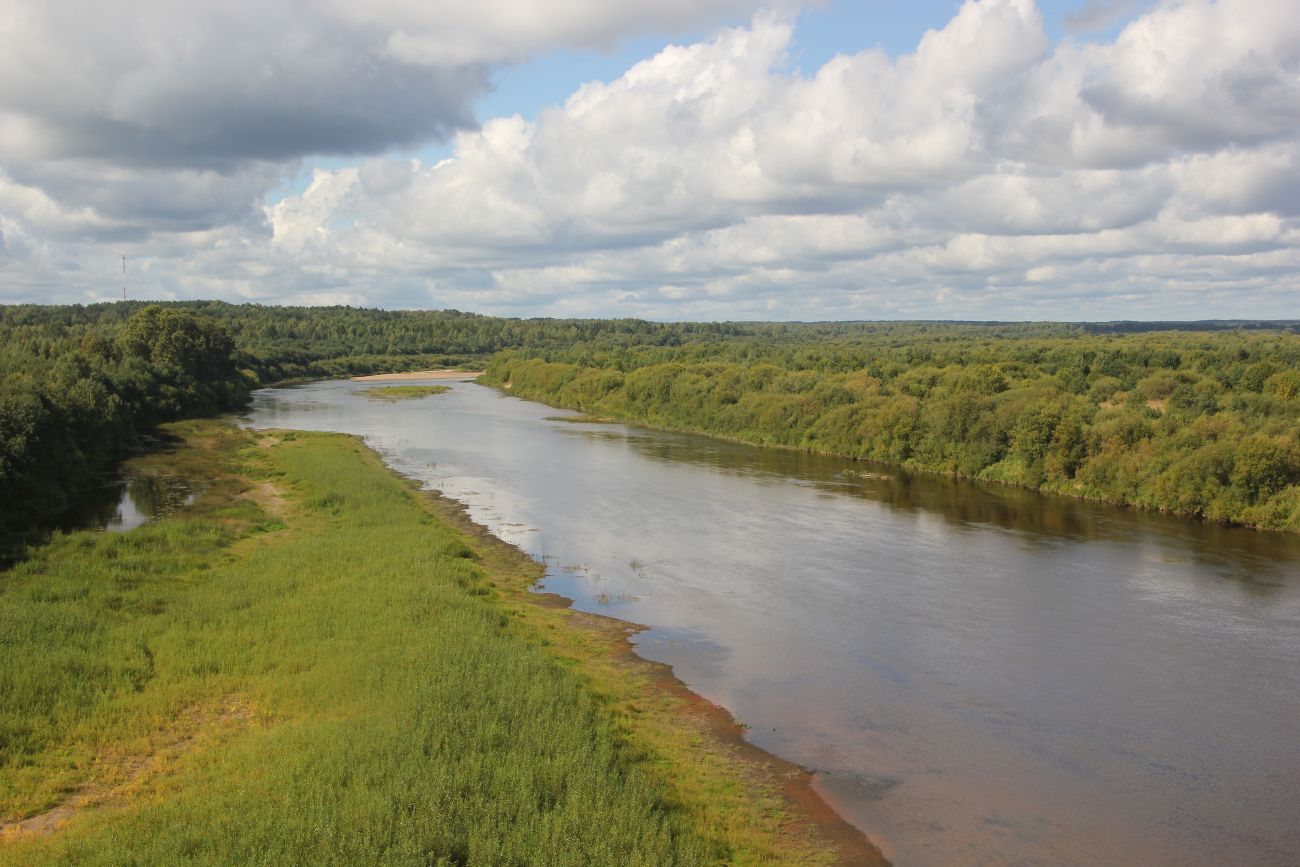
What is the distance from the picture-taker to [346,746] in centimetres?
1245

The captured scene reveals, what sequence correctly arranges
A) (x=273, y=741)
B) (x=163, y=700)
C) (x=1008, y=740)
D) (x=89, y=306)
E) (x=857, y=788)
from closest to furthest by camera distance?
(x=273, y=741) < (x=857, y=788) < (x=163, y=700) < (x=1008, y=740) < (x=89, y=306)

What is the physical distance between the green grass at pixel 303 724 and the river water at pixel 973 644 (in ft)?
12.8

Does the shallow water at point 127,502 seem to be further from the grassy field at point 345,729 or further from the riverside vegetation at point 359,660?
the grassy field at point 345,729

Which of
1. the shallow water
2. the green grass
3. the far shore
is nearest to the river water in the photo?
the green grass

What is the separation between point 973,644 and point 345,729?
46.3ft

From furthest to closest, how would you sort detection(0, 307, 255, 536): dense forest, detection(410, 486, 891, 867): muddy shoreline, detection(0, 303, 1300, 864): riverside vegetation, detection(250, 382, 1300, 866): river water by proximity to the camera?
detection(0, 307, 255, 536): dense forest
detection(250, 382, 1300, 866): river water
detection(410, 486, 891, 867): muddy shoreline
detection(0, 303, 1300, 864): riverside vegetation

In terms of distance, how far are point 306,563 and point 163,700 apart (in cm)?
885

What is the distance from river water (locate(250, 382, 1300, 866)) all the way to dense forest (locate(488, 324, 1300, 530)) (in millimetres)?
1942

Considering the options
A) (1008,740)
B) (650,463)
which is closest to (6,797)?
(1008,740)

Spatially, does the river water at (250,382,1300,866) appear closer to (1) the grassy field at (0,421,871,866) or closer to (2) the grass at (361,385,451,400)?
(1) the grassy field at (0,421,871,866)

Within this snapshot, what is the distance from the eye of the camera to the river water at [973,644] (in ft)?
46.0

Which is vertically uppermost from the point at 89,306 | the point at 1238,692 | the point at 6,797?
the point at 89,306

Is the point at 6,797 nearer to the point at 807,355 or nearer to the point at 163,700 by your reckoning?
the point at 163,700

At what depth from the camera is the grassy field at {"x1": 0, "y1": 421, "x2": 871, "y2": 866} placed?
34.7 ft
